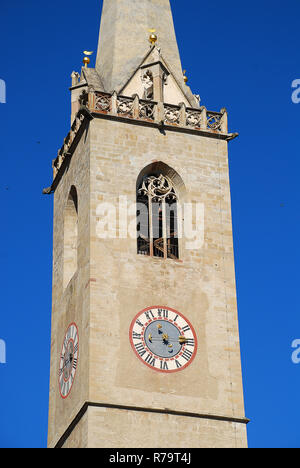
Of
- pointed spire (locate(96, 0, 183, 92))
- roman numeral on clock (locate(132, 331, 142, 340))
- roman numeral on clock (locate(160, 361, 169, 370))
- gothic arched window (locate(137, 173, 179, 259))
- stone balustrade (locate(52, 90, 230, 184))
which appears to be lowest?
roman numeral on clock (locate(160, 361, 169, 370))

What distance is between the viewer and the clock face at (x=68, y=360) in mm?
40625

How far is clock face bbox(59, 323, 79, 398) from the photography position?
133 feet

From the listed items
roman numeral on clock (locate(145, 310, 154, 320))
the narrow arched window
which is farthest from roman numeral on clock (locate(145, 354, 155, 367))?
the narrow arched window

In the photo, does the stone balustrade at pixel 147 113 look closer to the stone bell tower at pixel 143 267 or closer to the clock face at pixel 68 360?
the stone bell tower at pixel 143 267

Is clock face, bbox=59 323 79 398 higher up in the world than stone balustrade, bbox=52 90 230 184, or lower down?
lower down

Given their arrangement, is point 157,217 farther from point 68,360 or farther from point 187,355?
point 68,360

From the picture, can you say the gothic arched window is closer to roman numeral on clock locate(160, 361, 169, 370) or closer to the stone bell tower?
the stone bell tower

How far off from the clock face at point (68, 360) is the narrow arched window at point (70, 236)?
2211 mm

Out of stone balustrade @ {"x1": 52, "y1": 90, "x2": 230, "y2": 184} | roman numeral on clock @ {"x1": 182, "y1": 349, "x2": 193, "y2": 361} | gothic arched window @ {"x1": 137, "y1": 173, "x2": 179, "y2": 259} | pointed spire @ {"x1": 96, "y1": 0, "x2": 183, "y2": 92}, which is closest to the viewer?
roman numeral on clock @ {"x1": 182, "y1": 349, "x2": 193, "y2": 361}

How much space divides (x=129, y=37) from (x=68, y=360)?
11488 mm

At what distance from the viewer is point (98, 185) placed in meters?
41.8

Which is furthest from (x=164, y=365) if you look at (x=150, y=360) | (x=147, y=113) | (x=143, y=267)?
(x=147, y=113)

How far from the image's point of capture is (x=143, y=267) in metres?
41.1

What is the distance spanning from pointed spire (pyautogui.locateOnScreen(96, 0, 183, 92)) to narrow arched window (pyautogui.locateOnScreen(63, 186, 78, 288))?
3.75m
